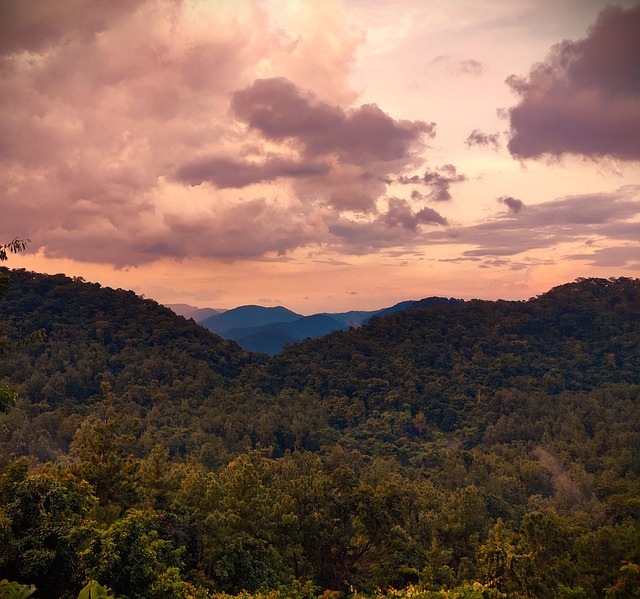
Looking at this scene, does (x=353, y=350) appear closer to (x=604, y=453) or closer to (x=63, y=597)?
A: (x=604, y=453)

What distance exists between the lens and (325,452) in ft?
247

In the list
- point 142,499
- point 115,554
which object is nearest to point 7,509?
point 115,554

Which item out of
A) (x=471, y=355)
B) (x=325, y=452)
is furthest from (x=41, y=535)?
(x=471, y=355)

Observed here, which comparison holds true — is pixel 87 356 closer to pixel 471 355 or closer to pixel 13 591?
pixel 471 355

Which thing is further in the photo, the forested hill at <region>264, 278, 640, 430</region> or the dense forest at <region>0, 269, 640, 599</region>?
the forested hill at <region>264, 278, 640, 430</region>

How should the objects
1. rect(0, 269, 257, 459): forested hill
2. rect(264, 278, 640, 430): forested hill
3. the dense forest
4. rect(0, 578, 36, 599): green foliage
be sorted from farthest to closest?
1. rect(264, 278, 640, 430): forested hill
2. rect(0, 269, 257, 459): forested hill
3. the dense forest
4. rect(0, 578, 36, 599): green foliage

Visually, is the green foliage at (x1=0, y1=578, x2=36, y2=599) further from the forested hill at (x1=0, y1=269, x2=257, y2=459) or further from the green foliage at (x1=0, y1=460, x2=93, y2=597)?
the forested hill at (x1=0, y1=269, x2=257, y2=459)

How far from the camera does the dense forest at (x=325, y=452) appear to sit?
15.3 meters

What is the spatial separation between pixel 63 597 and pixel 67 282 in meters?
122

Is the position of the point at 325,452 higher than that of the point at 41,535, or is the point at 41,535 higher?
the point at 41,535

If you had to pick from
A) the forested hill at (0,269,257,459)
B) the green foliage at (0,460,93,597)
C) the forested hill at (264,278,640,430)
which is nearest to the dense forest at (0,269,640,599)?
the green foliage at (0,460,93,597)

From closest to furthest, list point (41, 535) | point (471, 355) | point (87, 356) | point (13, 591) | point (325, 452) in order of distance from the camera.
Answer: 1. point (13, 591)
2. point (41, 535)
3. point (325, 452)
4. point (87, 356)
5. point (471, 355)

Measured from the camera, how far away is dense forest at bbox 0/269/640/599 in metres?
15.3

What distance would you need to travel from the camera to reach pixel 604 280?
15288 cm
